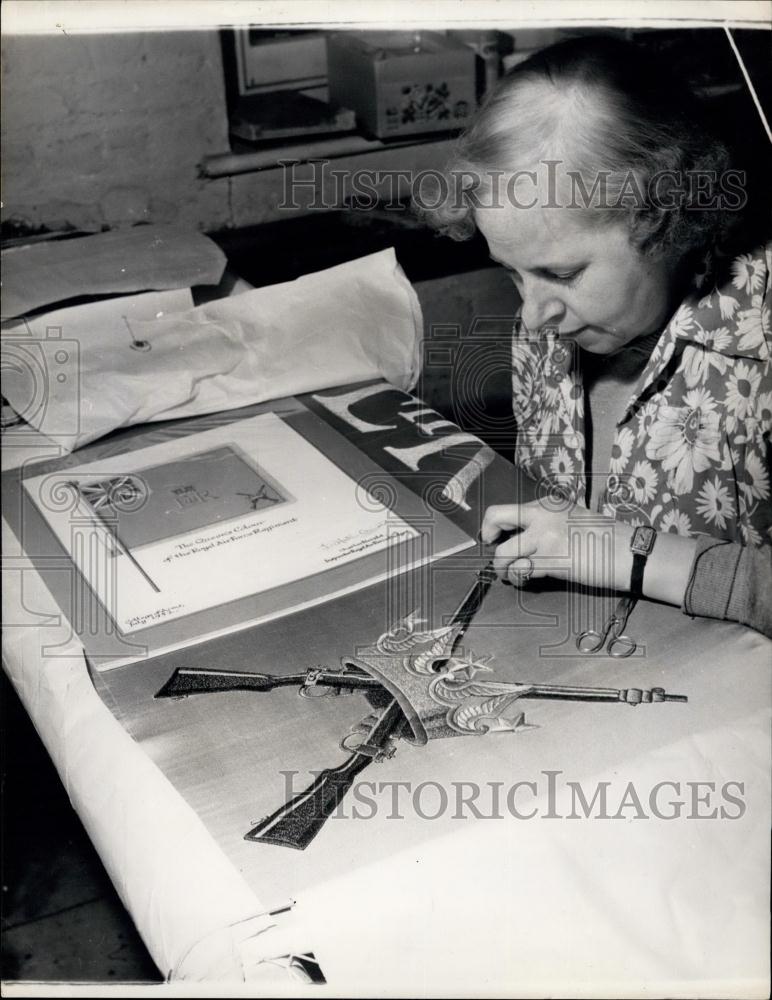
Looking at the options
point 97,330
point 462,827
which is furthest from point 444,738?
point 97,330

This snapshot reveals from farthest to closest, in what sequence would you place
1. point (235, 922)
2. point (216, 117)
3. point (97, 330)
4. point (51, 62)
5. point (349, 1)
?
1. point (216, 117)
2. point (51, 62)
3. point (97, 330)
4. point (349, 1)
5. point (235, 922)

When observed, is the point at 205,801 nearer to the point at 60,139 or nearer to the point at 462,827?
the point at 462,827

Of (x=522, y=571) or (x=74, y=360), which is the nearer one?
(x=522, y=571)

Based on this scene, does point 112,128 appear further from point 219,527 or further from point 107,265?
point 219,527

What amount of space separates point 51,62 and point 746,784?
4.20 feet

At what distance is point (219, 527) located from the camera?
0.84 metres

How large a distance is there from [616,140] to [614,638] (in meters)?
0.38

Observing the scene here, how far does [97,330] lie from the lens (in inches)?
44.1

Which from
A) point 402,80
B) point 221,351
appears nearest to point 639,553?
point 221,351

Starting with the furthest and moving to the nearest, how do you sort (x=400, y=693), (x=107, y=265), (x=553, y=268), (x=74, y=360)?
(x=107, y=265)
(x=74, y=360)
(x=553, y=268)
(x=400, y=693)

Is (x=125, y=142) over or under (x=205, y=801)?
over

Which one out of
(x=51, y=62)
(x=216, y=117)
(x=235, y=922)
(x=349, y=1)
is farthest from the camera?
(x=216, y=117)

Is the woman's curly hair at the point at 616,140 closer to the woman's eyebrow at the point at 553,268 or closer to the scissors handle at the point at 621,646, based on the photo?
the woman's eyebrow at the point at 553,268

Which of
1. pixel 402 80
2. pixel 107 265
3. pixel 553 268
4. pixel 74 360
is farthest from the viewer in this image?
pixel 402 80
